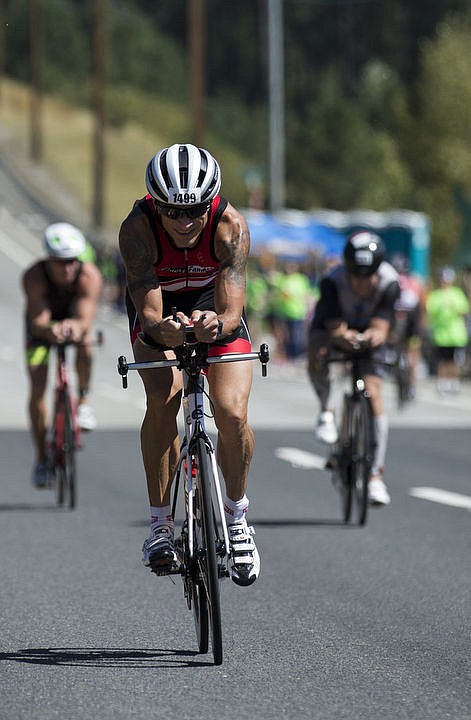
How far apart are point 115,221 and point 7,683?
243 feet

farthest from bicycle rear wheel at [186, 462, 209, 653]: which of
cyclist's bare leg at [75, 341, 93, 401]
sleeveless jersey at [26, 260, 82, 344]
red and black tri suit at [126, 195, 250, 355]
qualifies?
cyclist's bare leg at [75, 341, 93, 401]

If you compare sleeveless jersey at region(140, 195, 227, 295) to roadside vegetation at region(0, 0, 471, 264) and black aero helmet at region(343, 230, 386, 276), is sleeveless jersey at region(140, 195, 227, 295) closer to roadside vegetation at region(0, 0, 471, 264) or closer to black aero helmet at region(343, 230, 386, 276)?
black aero helmet at region(343, 230, 386, 276)

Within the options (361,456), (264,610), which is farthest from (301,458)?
(264,610)

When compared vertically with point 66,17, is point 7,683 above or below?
below

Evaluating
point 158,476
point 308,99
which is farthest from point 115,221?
point 158,476

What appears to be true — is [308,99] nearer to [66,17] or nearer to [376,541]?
[66,17]

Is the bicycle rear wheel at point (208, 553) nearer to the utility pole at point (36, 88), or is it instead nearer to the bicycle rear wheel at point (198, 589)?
the bicycle rear wheel at point (198, 589)

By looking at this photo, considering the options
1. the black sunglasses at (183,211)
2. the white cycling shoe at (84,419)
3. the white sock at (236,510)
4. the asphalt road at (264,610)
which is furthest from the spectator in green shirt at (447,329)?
the black sunglasses at (183,211)

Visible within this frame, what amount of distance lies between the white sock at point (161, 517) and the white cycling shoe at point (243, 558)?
0.25 metres

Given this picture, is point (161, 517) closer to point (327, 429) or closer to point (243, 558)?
point (243, 558)

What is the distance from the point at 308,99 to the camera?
116938 mm

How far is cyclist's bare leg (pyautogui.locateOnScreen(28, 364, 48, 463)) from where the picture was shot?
1202 cm

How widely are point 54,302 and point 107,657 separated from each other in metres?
5.83

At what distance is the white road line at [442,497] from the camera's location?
39.0 feet
